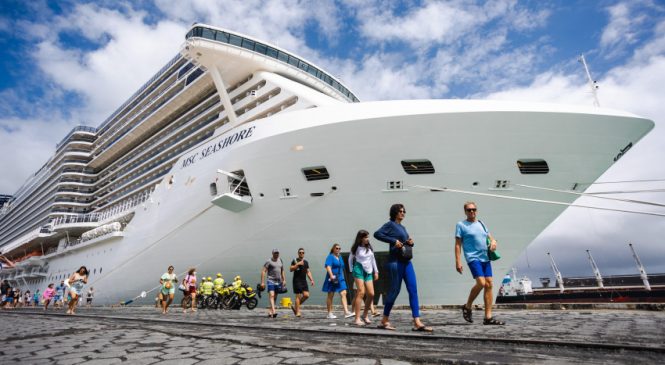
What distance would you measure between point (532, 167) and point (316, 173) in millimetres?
4847

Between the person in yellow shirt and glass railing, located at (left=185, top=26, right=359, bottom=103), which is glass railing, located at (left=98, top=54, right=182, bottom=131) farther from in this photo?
the person in yellow shirt

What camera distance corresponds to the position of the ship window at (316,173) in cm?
908

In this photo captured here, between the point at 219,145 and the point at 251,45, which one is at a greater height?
the point at 251,45

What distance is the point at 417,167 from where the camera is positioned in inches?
334

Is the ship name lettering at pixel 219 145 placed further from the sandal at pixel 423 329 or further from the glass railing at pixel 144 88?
the glass railing at pixel 144 88

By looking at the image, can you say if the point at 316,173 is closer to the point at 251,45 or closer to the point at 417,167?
the point at 417,167

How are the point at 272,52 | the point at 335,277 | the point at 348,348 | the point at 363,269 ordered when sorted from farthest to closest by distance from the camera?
1. the point at 272,52
2. the point at 335,277
3. the point at 363,269
4. the point at 348,348

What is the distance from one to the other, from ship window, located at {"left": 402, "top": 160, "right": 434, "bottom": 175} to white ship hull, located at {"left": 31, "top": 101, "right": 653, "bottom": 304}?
119mm

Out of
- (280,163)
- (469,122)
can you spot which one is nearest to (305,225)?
(280,163)

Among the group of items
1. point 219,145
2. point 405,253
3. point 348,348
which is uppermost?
point 219,145

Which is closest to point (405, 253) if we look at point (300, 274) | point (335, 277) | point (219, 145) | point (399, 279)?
point (399, 279)

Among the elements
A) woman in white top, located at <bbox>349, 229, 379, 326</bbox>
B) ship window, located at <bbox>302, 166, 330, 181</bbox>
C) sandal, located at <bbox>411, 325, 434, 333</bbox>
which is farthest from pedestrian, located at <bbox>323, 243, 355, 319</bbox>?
sandal, located at <bbox>411, 325, 434, 333</bbox>

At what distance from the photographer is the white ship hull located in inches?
307

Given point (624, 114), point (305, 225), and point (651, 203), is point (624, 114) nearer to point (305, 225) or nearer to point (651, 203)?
point (651, 203)
